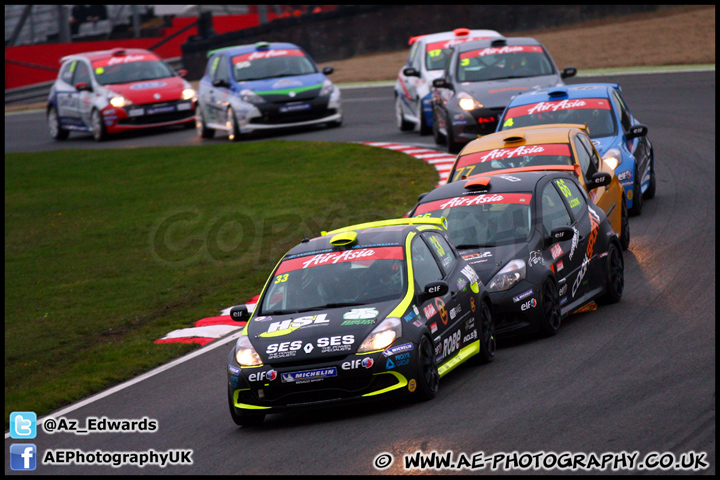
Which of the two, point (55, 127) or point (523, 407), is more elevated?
point (523, 407)

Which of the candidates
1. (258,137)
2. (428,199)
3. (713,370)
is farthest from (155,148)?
(713,370)

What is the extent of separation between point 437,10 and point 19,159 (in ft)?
60.4

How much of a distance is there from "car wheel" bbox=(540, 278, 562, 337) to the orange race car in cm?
279

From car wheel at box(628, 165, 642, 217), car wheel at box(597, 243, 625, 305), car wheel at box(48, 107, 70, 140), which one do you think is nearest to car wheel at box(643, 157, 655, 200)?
car wheel at box(628, 165, 642, 217)

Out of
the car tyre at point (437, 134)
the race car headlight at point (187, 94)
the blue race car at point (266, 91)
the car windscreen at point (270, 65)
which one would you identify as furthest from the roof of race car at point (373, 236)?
the race car headlight at point (187, 94)

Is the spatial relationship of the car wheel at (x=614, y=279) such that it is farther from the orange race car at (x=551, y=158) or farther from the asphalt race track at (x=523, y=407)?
the orange race car at (x=551, y=158)

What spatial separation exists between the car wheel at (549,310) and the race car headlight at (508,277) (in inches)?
10.3

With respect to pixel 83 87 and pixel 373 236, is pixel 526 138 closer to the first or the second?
pixel 373 236

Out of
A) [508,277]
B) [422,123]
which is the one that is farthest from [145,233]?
[508,277]

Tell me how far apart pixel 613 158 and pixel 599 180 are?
2679mm

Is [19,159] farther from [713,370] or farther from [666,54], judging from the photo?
[713,370]

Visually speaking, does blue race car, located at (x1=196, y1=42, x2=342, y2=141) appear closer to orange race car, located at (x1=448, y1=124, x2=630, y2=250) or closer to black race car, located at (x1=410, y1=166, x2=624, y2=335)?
orange race car, located at (x1=448, y1=124, x2=630, y2=250)

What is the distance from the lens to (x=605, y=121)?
15.9m

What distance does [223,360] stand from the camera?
10797 millimetres
